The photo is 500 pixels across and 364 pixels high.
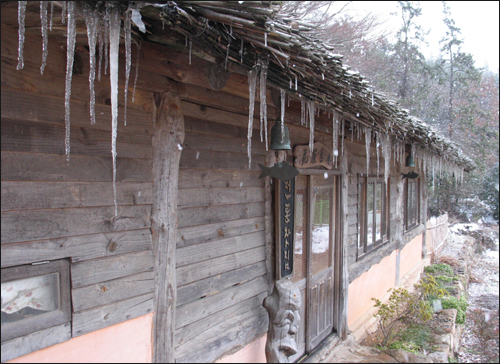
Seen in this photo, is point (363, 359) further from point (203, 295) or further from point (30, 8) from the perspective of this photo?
point (30, 8)

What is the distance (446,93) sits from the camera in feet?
Result: 62.6

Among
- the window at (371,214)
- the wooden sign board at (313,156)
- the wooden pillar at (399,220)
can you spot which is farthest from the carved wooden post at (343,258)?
the wooden pillar at (399,220)

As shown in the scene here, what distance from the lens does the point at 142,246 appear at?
2162 millimetres

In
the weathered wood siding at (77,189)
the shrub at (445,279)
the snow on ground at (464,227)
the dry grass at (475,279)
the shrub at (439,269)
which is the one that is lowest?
the dry grass at (475,279)

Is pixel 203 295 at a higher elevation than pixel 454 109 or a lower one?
lower

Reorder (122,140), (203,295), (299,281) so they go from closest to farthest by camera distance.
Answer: (122,140), (203,295), (299,281)

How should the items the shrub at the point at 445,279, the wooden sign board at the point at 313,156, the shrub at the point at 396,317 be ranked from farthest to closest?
the shrub at the point at 445,279 → the shrub at the point at 396,317 → the wooden sign board at the point at 313,156

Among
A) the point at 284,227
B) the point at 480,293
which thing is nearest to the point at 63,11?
the point at 284,227

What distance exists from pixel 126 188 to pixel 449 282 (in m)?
9.16

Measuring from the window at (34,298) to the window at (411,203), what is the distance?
8401 mm

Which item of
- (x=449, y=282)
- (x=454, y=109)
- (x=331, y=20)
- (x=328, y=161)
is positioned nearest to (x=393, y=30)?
(x=454, y=109)

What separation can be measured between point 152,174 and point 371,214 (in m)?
5.00

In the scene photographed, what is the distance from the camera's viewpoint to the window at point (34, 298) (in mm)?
1607

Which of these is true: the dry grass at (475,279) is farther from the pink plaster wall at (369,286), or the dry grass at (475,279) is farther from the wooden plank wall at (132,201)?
the wooden plank wall at (132,201)
